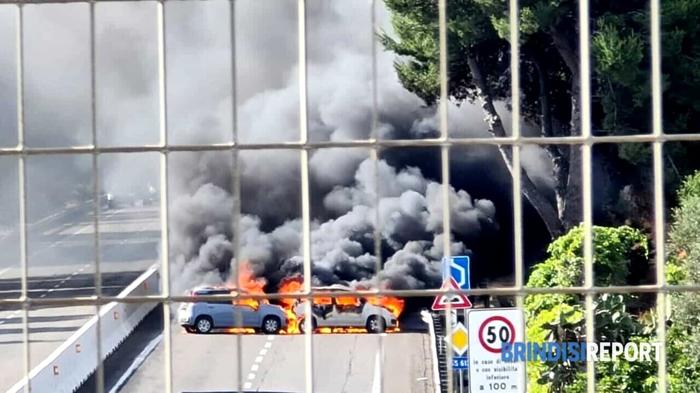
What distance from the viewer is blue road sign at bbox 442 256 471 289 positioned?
1176 centimetres

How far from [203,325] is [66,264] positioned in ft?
3.67

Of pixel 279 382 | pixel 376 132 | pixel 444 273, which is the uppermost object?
pixel 376 132

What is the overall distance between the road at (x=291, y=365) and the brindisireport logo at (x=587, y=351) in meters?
0.78

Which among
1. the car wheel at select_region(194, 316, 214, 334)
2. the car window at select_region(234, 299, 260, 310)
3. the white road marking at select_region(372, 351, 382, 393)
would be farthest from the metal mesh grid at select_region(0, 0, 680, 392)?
the white road marking at select_region(372, 351, 382, 393)

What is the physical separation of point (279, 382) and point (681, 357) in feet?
9.80

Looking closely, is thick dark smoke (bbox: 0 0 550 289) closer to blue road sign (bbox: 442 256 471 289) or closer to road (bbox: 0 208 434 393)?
blue road sign (bbox: 442 256 471 289)

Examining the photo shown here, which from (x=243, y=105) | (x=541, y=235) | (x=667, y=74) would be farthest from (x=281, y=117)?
(x=667, y=74)

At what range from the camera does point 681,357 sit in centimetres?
1193

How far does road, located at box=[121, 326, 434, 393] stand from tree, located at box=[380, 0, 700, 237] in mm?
1449

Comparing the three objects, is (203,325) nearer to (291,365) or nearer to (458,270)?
(291,365)

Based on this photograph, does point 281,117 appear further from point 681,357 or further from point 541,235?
point 681,357

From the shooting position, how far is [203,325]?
460 inches

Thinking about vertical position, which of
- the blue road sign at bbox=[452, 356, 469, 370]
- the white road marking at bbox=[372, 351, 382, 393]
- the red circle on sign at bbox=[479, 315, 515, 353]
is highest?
the red circle on sign at bbox=[479, 315, 515, 353]

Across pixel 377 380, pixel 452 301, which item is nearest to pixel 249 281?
pixel 377 380
